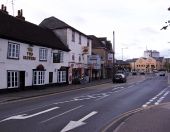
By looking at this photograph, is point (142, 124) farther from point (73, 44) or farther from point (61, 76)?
point (73, 44)

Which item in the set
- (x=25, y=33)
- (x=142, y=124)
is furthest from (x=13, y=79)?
(x=142, y=124)

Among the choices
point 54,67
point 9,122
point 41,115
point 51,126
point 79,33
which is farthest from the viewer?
point 79,33

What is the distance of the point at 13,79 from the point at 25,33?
596cm

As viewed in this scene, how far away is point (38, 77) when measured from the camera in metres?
39.7

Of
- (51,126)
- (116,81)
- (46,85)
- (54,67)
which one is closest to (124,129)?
(51,126)

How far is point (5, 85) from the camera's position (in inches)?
1286

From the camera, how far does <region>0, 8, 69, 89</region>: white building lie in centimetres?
3338

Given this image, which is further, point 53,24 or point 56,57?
point 53,24

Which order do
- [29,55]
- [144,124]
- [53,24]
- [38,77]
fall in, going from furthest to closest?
1. [53,24]
2. [38,77]
3. [29,55]
4. [144,124]

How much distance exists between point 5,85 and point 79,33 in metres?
25.1

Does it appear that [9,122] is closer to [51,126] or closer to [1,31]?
[51,126]

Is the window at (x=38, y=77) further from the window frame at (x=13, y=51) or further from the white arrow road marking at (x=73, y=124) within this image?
the white arrow road marking at (x=73, y=124)

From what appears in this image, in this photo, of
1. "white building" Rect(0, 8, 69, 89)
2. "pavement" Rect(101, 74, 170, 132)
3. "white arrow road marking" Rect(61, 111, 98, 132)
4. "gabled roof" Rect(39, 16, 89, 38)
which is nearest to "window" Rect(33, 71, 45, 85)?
→ "white building" Rect(0, 8, 69, 89)

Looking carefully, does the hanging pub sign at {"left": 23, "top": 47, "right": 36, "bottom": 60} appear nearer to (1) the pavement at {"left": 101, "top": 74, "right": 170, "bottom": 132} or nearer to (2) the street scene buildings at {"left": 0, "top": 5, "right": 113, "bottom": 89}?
(2) the street scene buildings at {"left": 0, "top": 5, "right": 113, "bottom": 89}
